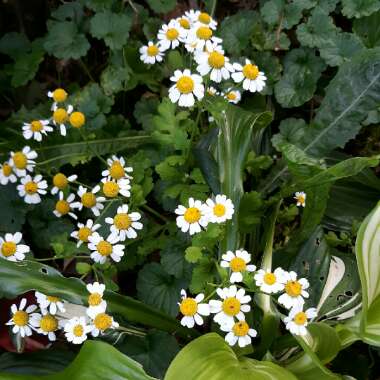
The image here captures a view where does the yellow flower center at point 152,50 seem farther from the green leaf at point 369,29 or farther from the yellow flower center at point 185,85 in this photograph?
the green leaf at point 369,29

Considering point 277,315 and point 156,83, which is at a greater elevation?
point 156,83

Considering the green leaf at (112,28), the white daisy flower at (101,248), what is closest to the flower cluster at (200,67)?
the green leaf at (112,28)

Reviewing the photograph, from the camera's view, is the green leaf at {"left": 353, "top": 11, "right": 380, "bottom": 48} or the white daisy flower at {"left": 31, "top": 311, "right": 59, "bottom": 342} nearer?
the white daisy flower at {"left": 31, "top": 311, "right": 59, "bottom": 342}

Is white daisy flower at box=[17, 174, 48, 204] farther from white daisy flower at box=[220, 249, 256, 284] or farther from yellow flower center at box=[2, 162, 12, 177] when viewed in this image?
white daisy flower at box=[220, 249, 256, 284]

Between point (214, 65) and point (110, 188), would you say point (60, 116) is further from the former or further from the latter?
point (214, 65)

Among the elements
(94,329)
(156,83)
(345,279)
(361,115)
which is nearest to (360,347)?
(345,279)

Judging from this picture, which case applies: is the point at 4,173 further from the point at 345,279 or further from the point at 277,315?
the point at 345,279

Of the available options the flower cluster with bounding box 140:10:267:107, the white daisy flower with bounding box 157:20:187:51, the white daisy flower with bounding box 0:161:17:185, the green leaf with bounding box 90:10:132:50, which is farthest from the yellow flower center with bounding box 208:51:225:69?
the white daisy flower with bounding box 0:161:17:185

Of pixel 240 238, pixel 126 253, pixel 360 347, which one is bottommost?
pixel 360 347
